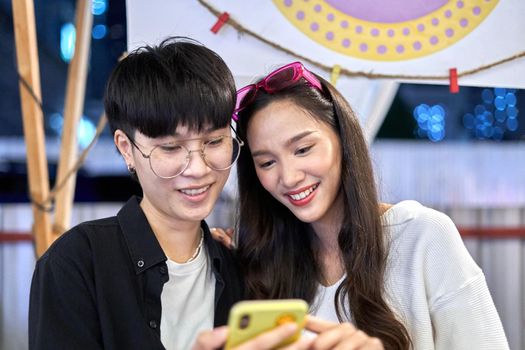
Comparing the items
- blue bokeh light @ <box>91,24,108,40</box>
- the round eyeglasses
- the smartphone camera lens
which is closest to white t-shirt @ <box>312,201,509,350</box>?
the round eyeglasses

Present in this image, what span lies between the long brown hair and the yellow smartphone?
0.57 meters

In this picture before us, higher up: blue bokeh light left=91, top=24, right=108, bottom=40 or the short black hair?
blue bokeh light left=91, top=24, right=108, bottom=40

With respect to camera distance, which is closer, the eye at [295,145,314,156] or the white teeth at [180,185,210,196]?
the white teeth at [180,185,210,196]

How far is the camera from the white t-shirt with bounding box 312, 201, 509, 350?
1266 mm

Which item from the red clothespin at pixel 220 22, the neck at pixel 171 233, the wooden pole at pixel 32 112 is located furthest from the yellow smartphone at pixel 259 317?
the wooden pole at pixel 32 112

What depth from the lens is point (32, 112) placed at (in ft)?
5.98

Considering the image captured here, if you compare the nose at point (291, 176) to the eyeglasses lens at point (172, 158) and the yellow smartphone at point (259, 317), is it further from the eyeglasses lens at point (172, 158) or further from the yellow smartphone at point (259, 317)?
the yellow smartphone at point (259, 317)

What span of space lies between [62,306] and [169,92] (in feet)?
1.32

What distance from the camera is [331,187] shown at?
1.38m

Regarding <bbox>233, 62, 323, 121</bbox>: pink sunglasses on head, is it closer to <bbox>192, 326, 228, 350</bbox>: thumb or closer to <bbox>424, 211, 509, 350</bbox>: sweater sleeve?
<bbox>424, 211, 509, 350</bbox>: sweater sleeve

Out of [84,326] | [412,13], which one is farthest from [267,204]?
[412,13]

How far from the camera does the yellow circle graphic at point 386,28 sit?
1720mm

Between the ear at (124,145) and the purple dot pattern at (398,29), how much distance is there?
0.66 m

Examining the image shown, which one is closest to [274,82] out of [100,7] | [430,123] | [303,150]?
[303,150]
